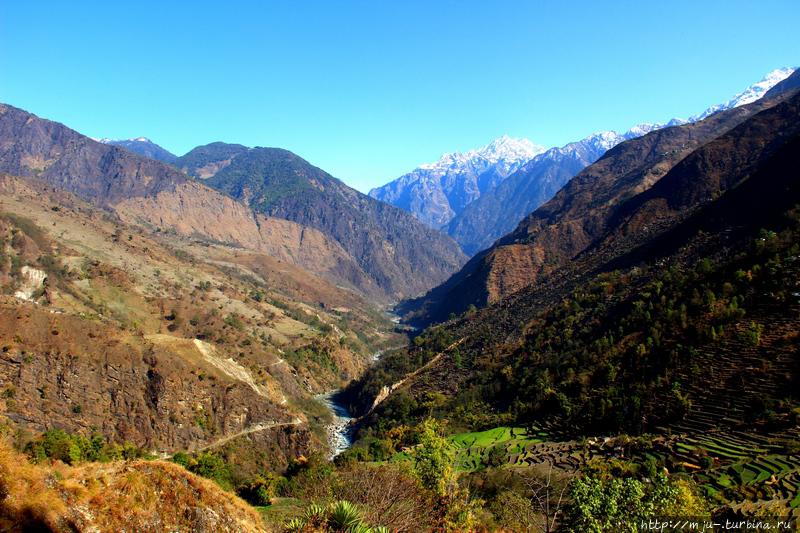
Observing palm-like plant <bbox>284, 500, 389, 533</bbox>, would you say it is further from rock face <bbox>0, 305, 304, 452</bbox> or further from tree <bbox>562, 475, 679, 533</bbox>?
rock face <bbox>0, 305, 304, 452</bbox>

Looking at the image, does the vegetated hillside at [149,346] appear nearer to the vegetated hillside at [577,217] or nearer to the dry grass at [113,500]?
the vegetated hillside at [577,217]

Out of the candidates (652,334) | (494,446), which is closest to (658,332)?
(652,334)

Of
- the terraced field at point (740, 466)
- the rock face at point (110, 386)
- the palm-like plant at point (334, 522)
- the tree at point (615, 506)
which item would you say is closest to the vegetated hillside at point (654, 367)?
the terraced field at point (740, 466)

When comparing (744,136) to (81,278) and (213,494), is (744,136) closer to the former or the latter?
(213,494)

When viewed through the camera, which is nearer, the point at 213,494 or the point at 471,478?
the point at 213,494

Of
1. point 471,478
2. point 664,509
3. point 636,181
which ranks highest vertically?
point 636,181

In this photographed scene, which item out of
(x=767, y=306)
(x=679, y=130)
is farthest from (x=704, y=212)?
(x=679, y=130)

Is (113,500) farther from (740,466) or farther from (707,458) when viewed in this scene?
(707,458)
